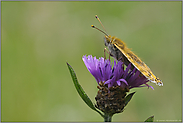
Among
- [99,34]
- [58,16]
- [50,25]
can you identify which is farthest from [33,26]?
[99,34]

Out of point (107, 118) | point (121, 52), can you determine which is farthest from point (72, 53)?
point (107, 118)

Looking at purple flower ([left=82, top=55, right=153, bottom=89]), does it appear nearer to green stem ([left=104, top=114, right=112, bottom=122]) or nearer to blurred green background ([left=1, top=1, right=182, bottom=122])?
green stem ([left=104, top=114, right=112, bottom=122])

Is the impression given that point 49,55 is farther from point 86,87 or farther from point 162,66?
point 162,66

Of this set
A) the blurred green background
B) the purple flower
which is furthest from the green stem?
the blurred green background

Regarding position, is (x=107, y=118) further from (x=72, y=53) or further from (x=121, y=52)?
(x=72, y=53)

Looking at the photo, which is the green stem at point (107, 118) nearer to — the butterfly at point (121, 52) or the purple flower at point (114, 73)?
the purple flower at point (114, 73)

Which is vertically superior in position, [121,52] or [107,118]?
[121,52]

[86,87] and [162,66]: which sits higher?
[86,87]
